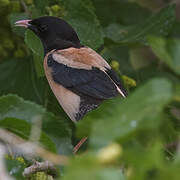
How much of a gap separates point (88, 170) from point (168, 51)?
0.62 meters

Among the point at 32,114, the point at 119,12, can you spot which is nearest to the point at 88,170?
the point at 32,114

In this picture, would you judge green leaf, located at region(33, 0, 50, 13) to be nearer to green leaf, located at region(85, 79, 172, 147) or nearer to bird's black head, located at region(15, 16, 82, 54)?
bird's black head, located at region(15, 16, 82, 54)

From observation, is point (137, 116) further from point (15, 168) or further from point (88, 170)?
point (15, 168)

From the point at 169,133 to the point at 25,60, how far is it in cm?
357

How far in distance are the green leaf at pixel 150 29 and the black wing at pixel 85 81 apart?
49 cm

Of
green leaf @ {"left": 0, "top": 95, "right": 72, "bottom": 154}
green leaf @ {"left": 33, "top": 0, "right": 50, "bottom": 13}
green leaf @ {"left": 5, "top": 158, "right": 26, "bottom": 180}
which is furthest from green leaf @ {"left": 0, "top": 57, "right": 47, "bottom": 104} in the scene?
green leaf @ {"left": 5, "top": 158, "right": 26, "bottom": 180}

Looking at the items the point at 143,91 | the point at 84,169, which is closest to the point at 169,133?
the point at 143,91

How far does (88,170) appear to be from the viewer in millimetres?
1805

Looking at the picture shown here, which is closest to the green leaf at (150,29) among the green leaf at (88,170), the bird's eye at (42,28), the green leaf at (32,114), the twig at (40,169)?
the bird's eye at (42,28)

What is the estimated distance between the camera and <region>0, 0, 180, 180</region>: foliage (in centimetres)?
189

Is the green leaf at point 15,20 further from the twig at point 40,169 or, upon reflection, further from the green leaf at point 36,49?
the twig at point 40,169

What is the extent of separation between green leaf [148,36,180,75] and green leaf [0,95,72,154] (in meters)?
1.55

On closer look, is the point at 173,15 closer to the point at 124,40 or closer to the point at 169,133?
the point at 124,40

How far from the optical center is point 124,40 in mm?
5379
